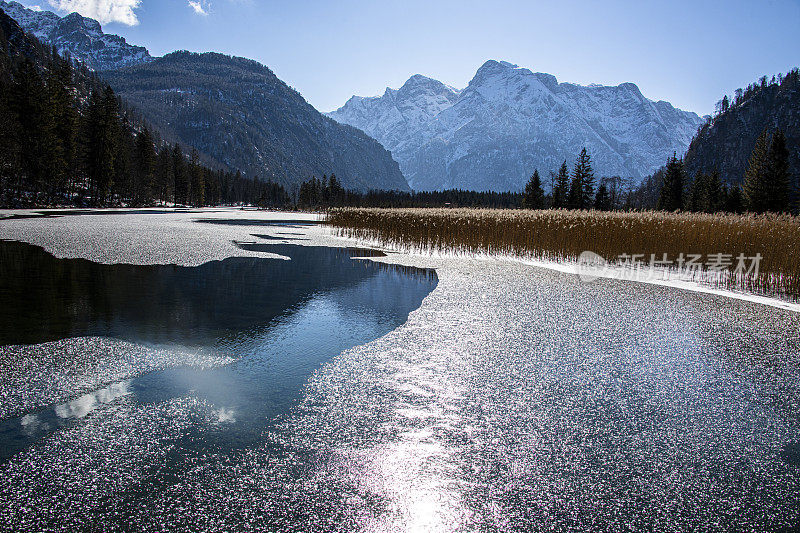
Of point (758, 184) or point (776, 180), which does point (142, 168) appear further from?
point (776, 180)

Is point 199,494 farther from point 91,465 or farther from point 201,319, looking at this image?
point 201,319

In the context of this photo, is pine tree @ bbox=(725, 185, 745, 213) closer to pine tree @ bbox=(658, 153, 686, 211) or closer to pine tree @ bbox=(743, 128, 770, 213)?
pine tree @ bbox=(743, 128, 770, 213)

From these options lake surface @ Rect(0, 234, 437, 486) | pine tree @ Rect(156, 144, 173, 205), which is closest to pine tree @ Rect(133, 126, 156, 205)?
pine tree @ Rect(156, 144, 173, 205)

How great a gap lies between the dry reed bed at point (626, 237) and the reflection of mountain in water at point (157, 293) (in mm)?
6067

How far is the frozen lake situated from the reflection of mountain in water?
71 mm

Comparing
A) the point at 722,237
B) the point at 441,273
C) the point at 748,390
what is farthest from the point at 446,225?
the point at 748,390

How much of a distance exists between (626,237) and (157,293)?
14.0 m

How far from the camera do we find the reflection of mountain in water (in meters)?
5.55

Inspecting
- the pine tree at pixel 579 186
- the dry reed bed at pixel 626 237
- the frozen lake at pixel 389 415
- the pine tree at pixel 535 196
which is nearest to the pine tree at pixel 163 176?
the pine tree at pixel 535 196

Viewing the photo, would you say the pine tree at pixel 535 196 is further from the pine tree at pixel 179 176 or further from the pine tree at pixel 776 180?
the pine tree at pixel 179 176

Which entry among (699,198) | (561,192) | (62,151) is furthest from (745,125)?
(62,151)

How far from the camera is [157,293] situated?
7.69 m

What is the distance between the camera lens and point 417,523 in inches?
88.4

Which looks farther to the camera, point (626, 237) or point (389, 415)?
point (626, 237)
